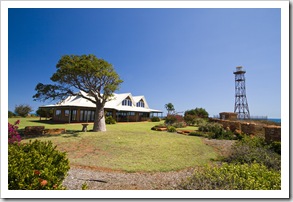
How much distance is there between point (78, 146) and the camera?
891 centimetres

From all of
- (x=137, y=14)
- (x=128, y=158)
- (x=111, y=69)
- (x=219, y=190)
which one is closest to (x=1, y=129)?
(x=128, y=158)

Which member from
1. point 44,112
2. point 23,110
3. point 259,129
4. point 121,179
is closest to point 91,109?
point 44,112

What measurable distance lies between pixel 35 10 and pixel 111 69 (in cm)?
910

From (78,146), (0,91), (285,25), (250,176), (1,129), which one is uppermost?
(285,25)

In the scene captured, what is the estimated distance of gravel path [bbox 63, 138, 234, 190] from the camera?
4184 mm

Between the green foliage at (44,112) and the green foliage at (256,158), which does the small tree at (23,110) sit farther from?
the green foliage at (256,158)

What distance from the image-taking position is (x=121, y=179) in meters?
4.70

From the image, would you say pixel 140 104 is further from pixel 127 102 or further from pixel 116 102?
pixel 116 102

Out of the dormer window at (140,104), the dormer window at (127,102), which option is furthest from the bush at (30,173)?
the dormer window at (140,104)

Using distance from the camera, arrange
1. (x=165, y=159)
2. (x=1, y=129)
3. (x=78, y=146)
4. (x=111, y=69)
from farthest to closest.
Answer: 1. (x=111, y=69)
2. (x=78, y=146)
3. (x=165, y=159)
4. (x=1, y=129)

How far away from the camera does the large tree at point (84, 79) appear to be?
1258cm

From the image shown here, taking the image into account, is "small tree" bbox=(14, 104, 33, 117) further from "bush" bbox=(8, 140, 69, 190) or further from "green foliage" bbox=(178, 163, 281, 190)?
"green foliage" bbox=(178, 163, 281, 190)

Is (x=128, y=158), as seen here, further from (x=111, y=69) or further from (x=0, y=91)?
(x=111, y=69)

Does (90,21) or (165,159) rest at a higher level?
(90,21)
